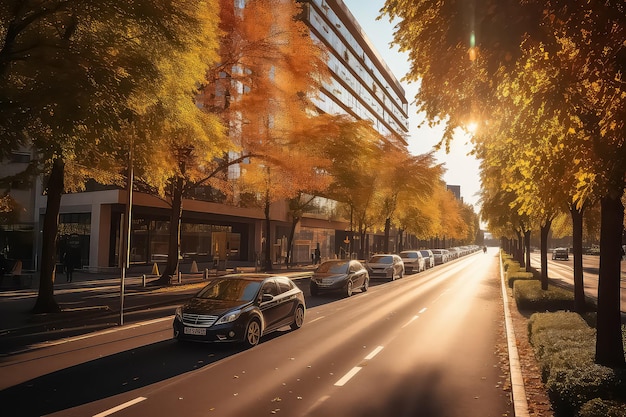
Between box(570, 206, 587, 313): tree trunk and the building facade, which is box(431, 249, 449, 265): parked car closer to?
the building facade

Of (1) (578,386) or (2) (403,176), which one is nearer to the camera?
(1) (578,386)

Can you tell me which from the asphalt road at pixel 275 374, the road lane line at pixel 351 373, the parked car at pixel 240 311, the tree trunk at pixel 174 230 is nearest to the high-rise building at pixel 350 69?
the tree trunk at pixel 174 230

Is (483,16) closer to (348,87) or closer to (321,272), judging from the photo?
(321,272)

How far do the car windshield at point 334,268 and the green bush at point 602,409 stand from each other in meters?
16.2

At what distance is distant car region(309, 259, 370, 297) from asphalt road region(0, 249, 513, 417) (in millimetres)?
6948

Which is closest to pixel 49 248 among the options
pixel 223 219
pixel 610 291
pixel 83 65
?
pixel 83 65

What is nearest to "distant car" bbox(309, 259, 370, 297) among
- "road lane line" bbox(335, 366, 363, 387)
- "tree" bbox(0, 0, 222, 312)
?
"tree" bbox(0, 0, 222, 312)

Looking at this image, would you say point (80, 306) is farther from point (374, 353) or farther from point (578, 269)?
point (578, 269)

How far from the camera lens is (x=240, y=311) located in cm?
1027

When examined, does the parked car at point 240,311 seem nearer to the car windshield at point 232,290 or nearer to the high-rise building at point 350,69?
the car windshield at point 232,290

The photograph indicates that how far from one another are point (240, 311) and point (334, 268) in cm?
1177

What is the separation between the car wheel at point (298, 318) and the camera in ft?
41.6

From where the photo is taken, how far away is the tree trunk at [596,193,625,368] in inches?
280

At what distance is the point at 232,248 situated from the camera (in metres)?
44.2
